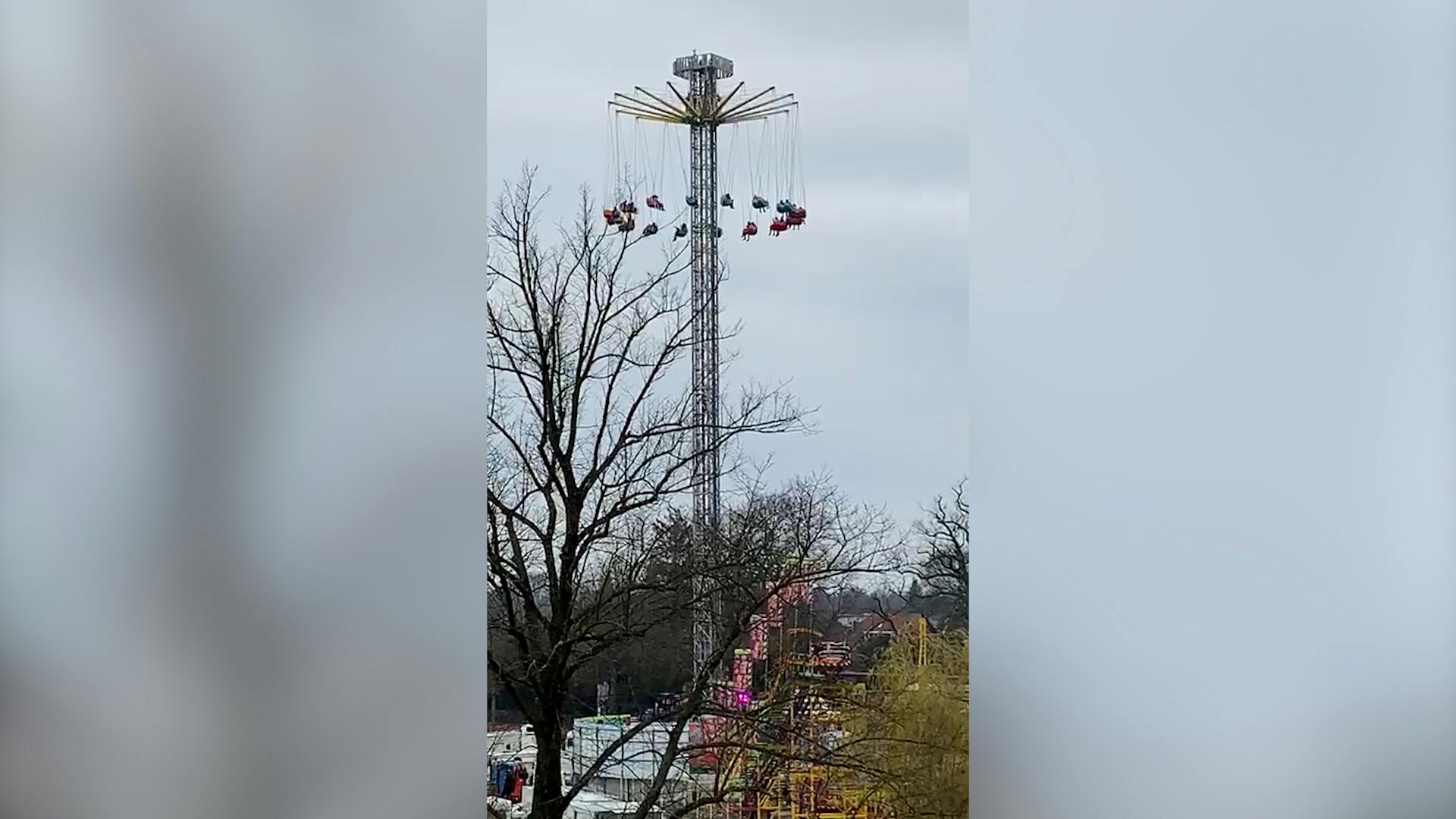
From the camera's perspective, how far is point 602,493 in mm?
3078

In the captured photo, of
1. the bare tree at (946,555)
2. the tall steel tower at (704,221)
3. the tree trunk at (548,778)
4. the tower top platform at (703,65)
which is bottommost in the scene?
the tree trunk at (548,778)

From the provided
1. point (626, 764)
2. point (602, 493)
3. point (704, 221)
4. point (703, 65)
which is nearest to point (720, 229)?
point (704, 221)

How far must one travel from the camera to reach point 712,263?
3.09 m

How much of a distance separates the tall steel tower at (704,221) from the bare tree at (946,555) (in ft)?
1.67

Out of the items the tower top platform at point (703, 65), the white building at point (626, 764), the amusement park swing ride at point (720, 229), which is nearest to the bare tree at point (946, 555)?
the amusement park swing ride at point (720, 229)

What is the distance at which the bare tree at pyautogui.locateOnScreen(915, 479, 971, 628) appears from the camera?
9.89 feet

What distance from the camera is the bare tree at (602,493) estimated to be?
305 centimetres

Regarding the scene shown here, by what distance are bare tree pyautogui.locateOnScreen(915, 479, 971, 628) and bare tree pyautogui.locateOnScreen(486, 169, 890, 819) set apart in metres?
0.11

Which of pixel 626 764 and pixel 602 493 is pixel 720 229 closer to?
pixel 602 493

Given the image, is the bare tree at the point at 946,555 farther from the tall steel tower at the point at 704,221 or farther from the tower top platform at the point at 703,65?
the tower top platform at the point at 703,65

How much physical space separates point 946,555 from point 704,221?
0.99 metres
